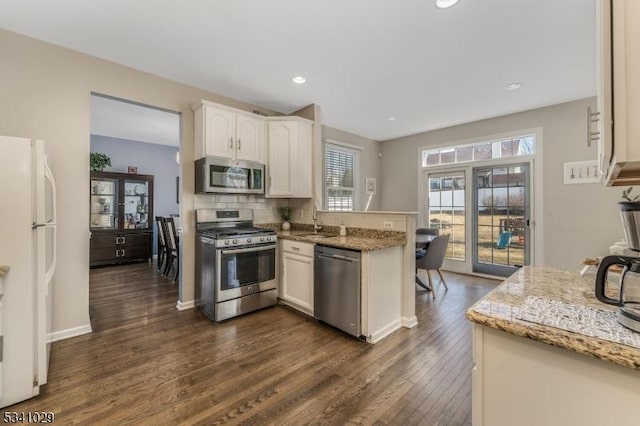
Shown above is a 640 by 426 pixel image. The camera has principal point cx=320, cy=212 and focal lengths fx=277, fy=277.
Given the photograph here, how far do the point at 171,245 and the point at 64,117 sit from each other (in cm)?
248

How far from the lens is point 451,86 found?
338cm

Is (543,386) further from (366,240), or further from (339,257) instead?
(366,240)

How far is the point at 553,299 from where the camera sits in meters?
1.10

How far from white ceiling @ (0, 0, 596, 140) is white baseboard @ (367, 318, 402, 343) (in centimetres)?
264

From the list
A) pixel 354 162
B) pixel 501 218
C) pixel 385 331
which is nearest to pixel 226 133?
pixel 385 331

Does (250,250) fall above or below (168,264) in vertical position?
above

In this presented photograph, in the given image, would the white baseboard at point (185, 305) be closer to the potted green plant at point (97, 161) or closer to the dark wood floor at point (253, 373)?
the dark wood floor at point (253, 373)

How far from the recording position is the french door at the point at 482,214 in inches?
173

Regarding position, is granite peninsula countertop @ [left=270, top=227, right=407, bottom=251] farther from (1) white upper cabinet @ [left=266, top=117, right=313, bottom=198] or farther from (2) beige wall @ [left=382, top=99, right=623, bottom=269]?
(2) beige wall @ [left=382, top=99, right=623, bottom=269]

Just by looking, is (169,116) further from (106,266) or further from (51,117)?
(106,266)

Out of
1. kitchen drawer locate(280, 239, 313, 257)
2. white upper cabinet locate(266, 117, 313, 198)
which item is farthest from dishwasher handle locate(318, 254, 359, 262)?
white upper cabinet locate(266, 117, 313, 198)

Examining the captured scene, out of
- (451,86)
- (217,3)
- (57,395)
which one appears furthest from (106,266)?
(451,86)

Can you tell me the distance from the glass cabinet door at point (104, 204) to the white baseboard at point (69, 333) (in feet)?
11.0

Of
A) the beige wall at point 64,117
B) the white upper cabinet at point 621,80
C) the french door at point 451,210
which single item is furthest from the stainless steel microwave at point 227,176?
the french door at point 451,210
